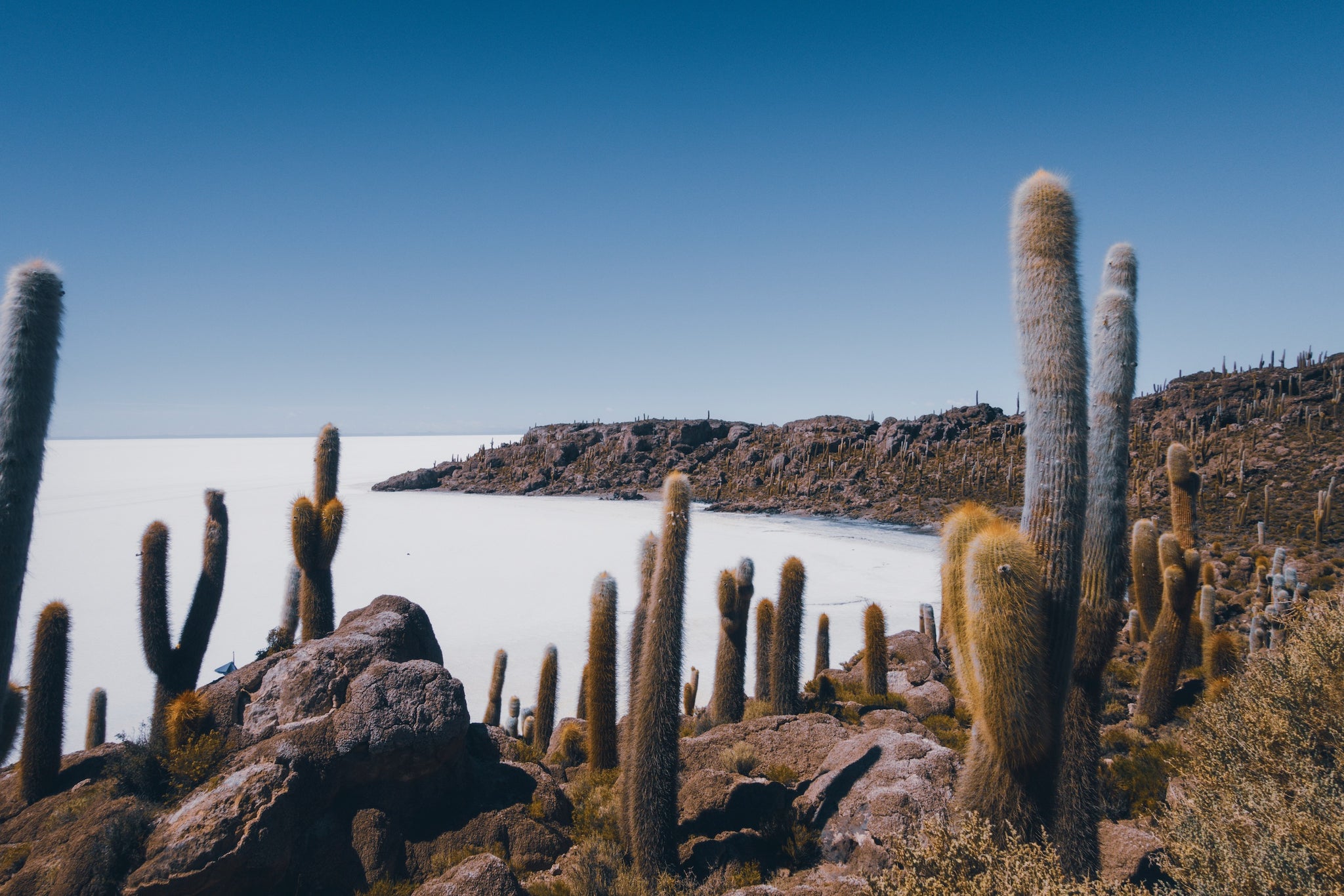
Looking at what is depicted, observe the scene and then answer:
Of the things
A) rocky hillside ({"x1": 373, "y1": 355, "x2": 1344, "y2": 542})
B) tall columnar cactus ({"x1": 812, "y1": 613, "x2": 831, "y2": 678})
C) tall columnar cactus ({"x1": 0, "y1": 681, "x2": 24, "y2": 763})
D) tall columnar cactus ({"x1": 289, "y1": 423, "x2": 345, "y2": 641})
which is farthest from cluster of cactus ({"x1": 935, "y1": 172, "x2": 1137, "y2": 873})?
rocky hillside ({"x1": 373, "y1": 355, "x2": 1344, "y2": 542})

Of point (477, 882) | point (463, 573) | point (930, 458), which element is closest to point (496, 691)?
point (477, 882)

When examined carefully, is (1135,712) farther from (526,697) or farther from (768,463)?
(768,463)

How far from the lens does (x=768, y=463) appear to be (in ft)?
238

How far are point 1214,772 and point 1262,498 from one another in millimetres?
35209

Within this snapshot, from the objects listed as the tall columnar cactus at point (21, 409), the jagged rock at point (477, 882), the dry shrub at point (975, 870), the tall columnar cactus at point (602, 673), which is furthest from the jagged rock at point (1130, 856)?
the tall columnar cactus at point (21, 409)

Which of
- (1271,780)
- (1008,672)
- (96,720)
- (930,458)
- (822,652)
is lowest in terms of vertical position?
(96,720)

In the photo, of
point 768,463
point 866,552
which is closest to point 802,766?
point 866,552

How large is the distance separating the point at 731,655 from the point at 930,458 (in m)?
56.6

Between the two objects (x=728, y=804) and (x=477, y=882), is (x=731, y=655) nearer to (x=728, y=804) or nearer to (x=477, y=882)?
(x=728, y=804)

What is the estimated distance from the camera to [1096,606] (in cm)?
440

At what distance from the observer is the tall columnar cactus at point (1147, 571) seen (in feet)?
37.3

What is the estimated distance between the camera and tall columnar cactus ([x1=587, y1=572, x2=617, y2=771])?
7.88 meters

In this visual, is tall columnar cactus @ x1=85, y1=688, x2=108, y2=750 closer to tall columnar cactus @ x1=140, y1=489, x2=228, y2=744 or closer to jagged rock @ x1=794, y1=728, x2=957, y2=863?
tall columnar cactus @ x1=140, y1=489, x2=228, y2=744

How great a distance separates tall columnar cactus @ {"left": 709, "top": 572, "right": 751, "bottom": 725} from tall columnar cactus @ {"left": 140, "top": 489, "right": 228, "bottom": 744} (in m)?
7.33
